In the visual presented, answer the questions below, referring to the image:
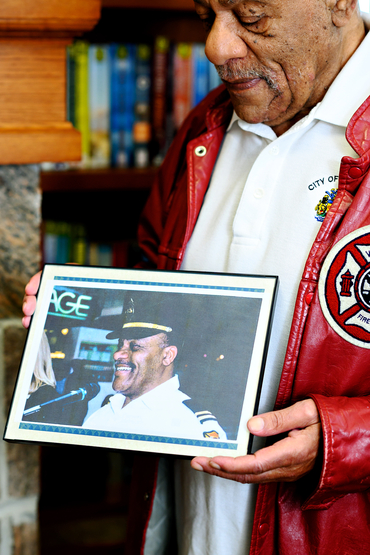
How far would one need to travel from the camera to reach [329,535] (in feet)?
2.94

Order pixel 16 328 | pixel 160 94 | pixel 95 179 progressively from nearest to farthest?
pixel 16 328 < pixel 95 179 < pixel 160 94

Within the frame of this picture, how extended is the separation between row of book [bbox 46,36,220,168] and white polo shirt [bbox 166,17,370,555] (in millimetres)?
704

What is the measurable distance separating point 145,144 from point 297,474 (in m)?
1.15

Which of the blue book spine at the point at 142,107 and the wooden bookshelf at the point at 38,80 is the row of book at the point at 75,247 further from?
the wooden bookshelf at the point at 38,80

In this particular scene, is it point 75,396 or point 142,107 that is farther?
point 142,107

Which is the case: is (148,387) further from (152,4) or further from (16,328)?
(152,4)

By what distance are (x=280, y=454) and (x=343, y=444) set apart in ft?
0.30

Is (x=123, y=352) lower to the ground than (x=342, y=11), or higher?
lower

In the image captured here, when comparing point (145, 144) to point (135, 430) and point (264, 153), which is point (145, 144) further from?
point (135, 430)

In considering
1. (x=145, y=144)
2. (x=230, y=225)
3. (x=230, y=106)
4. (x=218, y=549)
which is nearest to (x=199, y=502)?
(x=218, y=549)

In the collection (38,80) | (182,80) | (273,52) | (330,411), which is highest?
(273,52)

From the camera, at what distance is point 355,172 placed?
846 mm

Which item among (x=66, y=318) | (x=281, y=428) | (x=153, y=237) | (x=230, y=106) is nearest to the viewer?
(x=281, y=428)

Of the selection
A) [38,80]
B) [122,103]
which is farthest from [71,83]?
[38,80]
